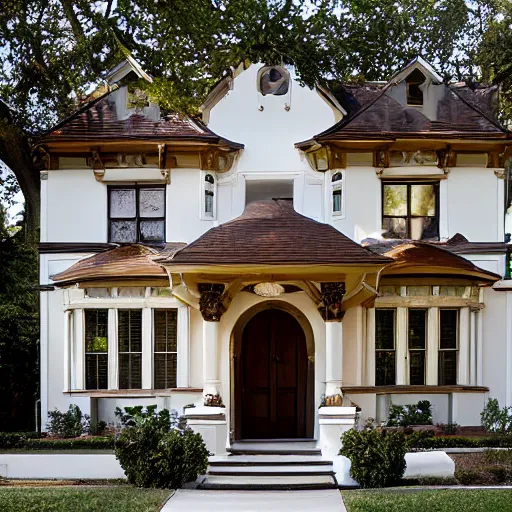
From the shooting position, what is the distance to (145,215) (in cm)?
2244

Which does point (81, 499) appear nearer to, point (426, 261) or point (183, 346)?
point (183, 346)

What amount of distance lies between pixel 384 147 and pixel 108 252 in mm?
6162

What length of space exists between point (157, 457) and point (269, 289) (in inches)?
193

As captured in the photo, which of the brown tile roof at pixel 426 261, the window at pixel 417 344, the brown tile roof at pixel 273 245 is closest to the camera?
the brown tile roof at pixel 273 245

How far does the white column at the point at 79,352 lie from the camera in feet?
69.7

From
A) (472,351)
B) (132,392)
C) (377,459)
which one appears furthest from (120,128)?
(377,459)

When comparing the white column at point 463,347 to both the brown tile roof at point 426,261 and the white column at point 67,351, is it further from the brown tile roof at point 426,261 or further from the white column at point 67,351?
the white column at point 67,351

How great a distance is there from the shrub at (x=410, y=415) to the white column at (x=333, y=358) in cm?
255

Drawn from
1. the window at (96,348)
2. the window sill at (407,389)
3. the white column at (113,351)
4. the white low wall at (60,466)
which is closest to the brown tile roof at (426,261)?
the window sill at (407,389)

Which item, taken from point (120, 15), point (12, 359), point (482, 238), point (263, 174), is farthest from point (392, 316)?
point (120, 15)

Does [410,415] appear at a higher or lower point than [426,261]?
lower

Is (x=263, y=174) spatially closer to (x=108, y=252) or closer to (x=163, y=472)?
(x=108, y=252)

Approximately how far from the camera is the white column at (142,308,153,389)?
21.1 metres

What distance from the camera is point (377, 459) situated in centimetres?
1645
